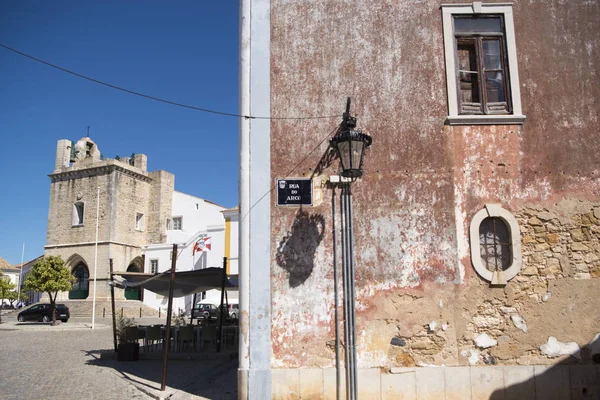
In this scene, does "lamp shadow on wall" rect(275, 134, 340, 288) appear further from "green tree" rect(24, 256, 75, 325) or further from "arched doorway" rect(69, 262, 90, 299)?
"arched doorway" rect(69, 262, 90, 299)

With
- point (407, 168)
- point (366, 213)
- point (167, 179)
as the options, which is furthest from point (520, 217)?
point (167, 179)

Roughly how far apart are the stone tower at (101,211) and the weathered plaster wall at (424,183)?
115 ft

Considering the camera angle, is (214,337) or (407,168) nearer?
(407,168)

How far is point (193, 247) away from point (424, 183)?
2931 cm

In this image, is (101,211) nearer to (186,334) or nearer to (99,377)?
(186,334)

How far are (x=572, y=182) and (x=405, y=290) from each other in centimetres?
299

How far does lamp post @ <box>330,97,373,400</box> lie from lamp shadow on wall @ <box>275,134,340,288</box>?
41 centimetres

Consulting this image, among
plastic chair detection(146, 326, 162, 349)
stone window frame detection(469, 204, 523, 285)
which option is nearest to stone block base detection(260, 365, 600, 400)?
stone window frame detection(469, 204, 523, 285)

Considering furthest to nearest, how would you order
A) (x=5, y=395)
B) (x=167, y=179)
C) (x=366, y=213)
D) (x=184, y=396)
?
(x=167, y=179) → (x=5, y=395) → (x=184, y=396) → (x=366, y=213)

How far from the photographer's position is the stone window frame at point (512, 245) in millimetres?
7109

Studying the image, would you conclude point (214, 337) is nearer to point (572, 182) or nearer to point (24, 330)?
point (572, 182)

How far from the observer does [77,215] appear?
4328 centimetres

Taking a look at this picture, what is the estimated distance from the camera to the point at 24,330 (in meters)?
24.0

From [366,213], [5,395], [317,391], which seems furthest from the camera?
[5,395]
